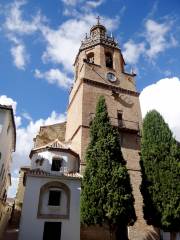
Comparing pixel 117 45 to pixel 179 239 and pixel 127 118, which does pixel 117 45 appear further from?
pixel 179 239

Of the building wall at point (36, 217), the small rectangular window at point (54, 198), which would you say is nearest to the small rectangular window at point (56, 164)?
the building wall at point (36, 217)

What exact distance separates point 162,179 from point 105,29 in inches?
916

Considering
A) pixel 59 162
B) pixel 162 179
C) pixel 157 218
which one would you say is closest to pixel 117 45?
pixel 59 162

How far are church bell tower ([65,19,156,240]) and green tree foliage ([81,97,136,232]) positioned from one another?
3.63 meters

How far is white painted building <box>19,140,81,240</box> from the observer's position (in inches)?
695

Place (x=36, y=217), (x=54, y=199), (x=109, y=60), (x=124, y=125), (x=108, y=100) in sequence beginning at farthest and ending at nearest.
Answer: (x=109, y=60), (x=108, y=100), (x=124, y=125), (x=54, y=199), (x=36, y=217)

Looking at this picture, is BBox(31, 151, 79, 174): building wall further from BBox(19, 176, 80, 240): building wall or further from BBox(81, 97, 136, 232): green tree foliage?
BBox(81, 97, 136, 232): green tree foliage

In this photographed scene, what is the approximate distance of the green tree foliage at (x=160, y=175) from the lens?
1564 cm

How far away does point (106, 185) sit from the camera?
16.4 metres

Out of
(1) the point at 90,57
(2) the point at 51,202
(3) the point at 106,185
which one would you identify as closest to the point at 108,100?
(1) the point at 90,57

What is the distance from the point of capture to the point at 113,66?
95.0 feet

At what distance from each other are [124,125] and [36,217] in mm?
12182

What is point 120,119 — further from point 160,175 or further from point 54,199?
point 54,199

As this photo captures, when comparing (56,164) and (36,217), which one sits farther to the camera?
(56,164)
